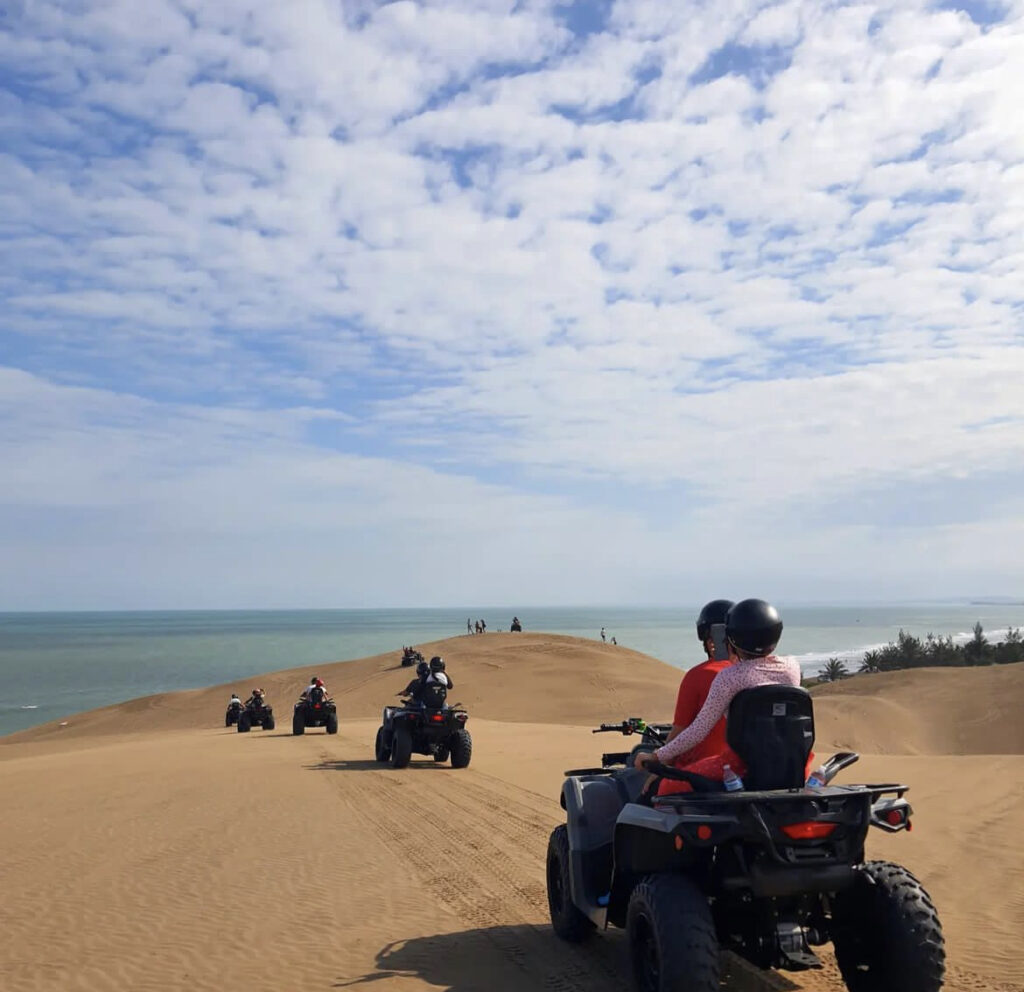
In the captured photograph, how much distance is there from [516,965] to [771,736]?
2336 mm

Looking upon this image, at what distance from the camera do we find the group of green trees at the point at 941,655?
135 feet

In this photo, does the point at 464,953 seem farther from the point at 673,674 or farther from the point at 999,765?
the point at 673,674

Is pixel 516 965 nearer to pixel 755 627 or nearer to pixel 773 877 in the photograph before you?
pixel 773 877

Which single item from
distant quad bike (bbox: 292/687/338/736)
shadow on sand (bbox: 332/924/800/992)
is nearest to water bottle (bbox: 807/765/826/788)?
shadow on sand (bbox: 332/924/800/992)

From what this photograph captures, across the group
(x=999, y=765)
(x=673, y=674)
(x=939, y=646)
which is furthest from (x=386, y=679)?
(x=999, y=765)

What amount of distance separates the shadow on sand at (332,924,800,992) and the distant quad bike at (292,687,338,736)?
18903mm

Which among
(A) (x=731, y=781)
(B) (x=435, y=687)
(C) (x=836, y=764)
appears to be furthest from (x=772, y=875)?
(B) (x=435, y=687)

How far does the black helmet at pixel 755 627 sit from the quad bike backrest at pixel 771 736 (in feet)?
0.69

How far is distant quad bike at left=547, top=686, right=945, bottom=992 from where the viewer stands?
4375mm

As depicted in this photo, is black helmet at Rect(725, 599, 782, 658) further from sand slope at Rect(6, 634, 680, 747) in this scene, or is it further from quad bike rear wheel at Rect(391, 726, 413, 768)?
sand slope at Rect(6, 634, 680, 747)

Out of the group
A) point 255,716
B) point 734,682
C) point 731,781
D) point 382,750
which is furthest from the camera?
point 255,716

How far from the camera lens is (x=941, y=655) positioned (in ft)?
142

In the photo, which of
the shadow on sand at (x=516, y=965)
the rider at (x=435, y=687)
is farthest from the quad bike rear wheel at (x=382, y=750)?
the shadow on sand at (x=516, y=965)

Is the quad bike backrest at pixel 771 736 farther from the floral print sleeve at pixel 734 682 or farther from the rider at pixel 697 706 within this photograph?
the rider at pixel 697 706
